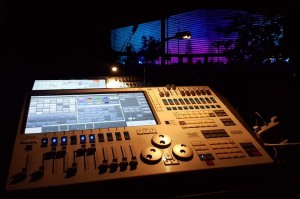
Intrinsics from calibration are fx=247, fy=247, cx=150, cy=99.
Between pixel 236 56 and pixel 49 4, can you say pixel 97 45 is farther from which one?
pixel 236 56

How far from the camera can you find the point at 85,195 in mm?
849

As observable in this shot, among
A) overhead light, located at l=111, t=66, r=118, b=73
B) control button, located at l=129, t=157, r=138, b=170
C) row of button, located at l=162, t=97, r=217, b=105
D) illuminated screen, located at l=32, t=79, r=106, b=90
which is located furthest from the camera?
overhead light, located at l=111, t=66, r=118, b=73

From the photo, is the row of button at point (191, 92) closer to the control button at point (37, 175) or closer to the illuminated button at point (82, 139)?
the illuminated button at point (82, 139)

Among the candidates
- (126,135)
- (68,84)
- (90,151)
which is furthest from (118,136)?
(68,84)

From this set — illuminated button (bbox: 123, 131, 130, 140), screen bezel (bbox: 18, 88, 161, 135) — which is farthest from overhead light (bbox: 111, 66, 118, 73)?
illuminated button (bbox: 123, 131, 130, 140)

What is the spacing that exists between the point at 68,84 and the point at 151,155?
36.9 inches

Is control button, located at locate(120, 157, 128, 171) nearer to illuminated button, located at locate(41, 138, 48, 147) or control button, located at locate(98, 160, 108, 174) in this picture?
control button, located at locate(98, 160, 108, 174)

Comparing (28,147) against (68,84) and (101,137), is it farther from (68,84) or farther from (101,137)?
(68,84)

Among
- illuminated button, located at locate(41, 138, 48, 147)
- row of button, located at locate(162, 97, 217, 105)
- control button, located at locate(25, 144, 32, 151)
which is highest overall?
row of button, located at locate(162, 97, 217, 105)

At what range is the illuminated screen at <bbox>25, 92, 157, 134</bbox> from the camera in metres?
1.09

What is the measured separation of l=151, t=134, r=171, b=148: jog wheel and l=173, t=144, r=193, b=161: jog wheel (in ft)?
0.13

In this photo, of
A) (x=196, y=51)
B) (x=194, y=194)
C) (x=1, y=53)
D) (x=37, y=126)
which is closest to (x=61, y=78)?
(x=1, y=53)

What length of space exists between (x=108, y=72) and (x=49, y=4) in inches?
25.4

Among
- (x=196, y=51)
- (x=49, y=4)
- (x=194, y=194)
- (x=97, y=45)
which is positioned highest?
(x=196, y=51)
